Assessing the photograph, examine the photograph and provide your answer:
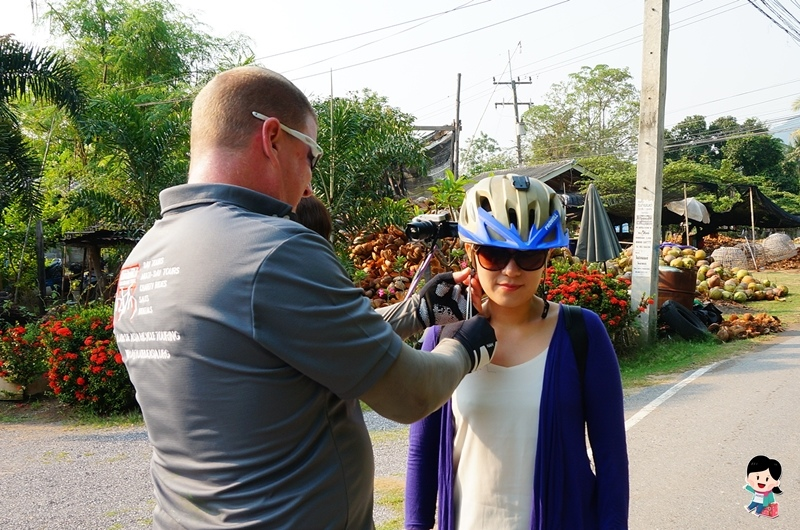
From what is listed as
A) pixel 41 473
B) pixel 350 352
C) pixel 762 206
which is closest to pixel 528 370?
pixel 350 352

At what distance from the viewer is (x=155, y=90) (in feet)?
60.7

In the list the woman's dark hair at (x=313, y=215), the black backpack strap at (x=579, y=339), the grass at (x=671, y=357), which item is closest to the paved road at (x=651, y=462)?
the grass at (x=671, y=357)

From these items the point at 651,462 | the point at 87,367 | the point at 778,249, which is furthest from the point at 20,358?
the point at 778,249

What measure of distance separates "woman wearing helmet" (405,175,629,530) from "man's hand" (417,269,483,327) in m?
0.07

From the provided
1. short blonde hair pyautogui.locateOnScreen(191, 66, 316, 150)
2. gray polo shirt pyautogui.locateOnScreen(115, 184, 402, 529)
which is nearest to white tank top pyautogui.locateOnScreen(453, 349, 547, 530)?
gray polo shirt pyautogui.locateOnScreen(115, 184, 402, 529)

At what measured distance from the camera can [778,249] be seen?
28.2 metres

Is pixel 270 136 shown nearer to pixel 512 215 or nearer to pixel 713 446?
pixel 512 215

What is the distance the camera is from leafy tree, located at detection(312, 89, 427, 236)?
10.7 meters

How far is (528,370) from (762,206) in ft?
80.9

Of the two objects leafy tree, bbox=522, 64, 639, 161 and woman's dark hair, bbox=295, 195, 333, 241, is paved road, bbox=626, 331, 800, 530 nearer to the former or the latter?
woman's dark hair, bbox=295, 195, 333, 241

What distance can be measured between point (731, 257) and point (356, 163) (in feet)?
64.2

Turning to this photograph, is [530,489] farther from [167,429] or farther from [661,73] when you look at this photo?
[661,73]

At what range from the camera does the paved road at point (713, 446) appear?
469 cm

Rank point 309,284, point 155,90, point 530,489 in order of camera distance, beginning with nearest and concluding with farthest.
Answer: point 309,284, point 530,489, point 155,90
